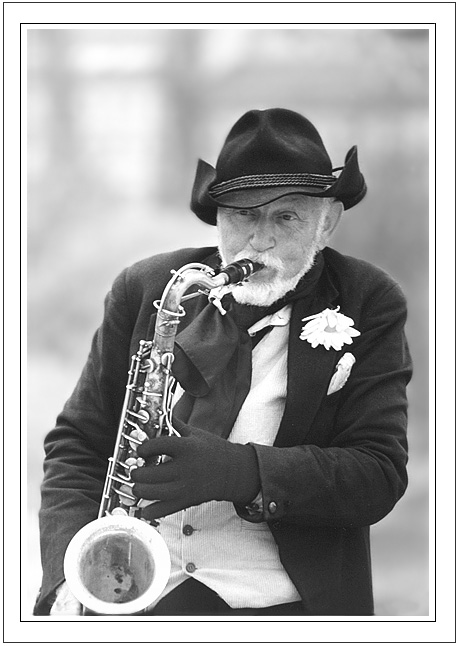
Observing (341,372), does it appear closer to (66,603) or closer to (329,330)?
(329,330)

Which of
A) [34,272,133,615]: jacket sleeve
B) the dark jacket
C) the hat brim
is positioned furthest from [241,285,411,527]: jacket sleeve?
[34,272,133,615]: jacket sleeve

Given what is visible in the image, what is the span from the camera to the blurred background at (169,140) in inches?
128

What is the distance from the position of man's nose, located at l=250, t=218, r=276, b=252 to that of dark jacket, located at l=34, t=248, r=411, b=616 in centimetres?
23

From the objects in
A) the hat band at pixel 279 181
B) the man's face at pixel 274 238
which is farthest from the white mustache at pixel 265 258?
the hat band at pixel 279 181

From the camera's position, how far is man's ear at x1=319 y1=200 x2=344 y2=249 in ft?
10.5

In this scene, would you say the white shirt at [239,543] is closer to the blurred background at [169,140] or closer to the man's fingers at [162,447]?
the man's fingers at [162,447]

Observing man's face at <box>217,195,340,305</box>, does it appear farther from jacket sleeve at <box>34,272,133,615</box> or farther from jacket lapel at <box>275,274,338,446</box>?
jacket sleeve at <box>34,272,133,615</box>

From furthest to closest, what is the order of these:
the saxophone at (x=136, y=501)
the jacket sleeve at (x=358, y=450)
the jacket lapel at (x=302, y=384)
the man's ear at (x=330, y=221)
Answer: the man's ear at (x=330, y=221) < the jacket lapel at (x=302, y=384) < the jacket sleeve at (x=358, y=450) < the saxophone at (x=136, y=501)

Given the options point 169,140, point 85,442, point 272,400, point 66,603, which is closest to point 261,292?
point 272,400

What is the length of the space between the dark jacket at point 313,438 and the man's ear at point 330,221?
0.05m

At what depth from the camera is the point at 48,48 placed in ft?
10.8

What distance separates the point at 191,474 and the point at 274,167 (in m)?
1.07

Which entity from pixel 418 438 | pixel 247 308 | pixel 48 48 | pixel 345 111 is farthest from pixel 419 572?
pixel 48 48
